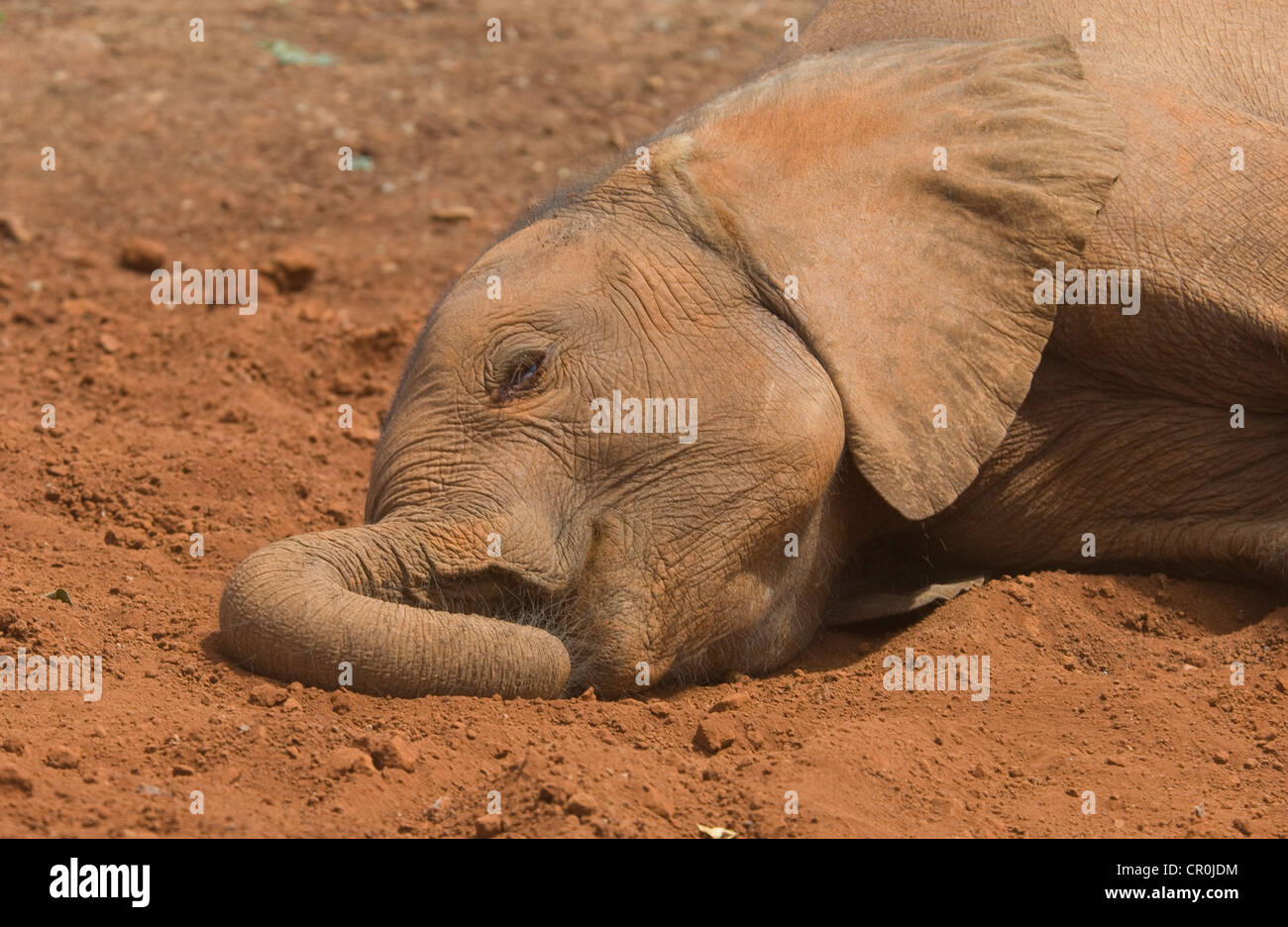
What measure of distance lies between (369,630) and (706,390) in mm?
1362

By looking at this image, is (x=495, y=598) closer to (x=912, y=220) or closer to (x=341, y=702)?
(x=341, y=702)

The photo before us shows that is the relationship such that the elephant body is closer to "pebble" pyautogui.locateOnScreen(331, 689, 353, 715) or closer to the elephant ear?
the elephant ear

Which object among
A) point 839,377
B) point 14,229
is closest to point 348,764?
point 839,377

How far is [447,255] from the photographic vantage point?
36.2 ft

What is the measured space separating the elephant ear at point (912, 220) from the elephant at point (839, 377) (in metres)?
0.01

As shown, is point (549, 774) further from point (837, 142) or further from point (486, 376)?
point (837, 142)

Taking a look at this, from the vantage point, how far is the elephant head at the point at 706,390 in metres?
5.34

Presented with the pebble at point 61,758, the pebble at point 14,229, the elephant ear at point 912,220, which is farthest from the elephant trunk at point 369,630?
the pebble at point 14,229

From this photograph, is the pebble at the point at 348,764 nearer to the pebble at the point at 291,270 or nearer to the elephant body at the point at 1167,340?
the elephant body at the point at 1167,340

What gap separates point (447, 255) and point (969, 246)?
18.8ft

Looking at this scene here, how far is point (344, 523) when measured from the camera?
7.48m

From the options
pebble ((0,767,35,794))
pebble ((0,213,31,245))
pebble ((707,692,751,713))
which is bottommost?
pebble ((0,767,35,794))

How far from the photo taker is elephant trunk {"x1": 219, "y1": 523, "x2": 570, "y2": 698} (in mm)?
5043

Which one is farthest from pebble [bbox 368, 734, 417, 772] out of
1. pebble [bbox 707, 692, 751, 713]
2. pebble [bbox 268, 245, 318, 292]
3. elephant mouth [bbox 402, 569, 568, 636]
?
pebble [bbox 268, 245, 318, 292]
